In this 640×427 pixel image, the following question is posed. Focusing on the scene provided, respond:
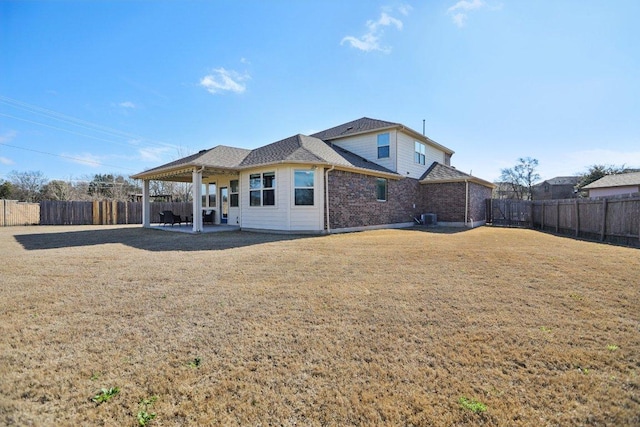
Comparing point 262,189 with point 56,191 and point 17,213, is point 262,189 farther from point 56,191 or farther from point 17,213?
point 56,191

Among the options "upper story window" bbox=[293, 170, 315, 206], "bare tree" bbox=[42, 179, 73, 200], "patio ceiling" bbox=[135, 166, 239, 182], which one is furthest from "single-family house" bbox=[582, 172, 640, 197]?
"bare tree" bbox=[42, 179, 73, 200]

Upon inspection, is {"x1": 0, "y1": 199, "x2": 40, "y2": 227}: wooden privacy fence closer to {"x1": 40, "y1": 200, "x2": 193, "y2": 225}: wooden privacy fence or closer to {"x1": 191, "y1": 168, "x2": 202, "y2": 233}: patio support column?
{"x1": 40, "y1": 200, "x2": 193, "y2": 225}: wooden privacy fence

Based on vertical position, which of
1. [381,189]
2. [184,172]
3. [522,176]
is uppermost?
[522,176]

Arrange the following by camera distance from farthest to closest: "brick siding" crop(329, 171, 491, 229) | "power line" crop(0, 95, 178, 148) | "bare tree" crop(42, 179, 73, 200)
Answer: "bare tree" crop(42, 179, 73, 200) → "power line" crop(0, 95, 178, 148) → "brick siding" crop(329, 171, 491, 229)

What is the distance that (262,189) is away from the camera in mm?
13227

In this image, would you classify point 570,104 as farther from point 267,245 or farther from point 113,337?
point 113,337

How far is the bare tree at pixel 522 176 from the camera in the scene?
42.1 meters

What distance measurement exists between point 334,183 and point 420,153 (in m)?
8.55

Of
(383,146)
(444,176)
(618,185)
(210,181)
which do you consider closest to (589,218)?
(444,176)

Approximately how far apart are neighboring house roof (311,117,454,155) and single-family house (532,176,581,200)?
111ft

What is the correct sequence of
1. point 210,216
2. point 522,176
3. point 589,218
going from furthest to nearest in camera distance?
point 522,176
point 210,216
point 589,218

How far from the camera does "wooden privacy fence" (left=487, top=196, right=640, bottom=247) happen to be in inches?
389

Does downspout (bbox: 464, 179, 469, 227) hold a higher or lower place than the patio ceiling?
lower

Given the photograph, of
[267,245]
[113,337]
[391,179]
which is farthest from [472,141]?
[113,337]
